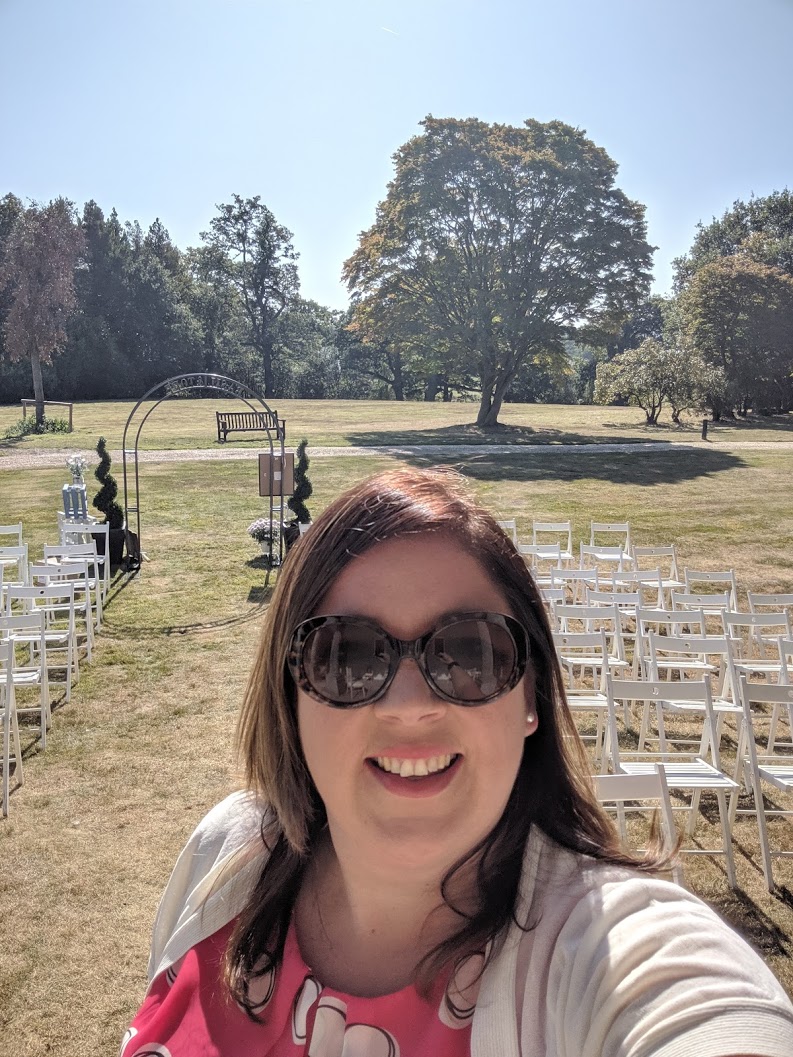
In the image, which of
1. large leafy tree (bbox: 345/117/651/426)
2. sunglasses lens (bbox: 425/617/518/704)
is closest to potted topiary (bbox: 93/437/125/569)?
sunglasses lens (bbox: 425/617/518/704)

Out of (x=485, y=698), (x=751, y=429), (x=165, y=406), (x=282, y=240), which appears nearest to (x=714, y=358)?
(x=751, y=429)

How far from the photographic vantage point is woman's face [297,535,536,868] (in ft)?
4.17

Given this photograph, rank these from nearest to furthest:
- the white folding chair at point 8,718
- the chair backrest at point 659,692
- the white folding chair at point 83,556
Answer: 1. the chair backrest at point 659,692
2. the white folding chair at point 8,718
3. the white folding chair at point 83,556

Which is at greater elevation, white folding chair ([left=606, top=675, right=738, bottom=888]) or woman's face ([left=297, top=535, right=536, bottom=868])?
woman's face ([left=297, top=535, right=536, bottom=868])

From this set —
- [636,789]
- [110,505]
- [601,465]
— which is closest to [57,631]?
[110,505]

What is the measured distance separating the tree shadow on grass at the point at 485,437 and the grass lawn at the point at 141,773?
12777 millimetres

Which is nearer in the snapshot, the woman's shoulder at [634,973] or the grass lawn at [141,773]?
the woman's shoulder at [634,973]

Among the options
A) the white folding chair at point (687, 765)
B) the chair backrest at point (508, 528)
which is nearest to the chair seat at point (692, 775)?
the white folding chair at point (687, 765)

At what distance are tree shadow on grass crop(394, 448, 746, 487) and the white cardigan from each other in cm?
2271

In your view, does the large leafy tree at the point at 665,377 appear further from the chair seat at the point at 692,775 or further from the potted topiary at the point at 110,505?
the chair seat at the point at 692,775

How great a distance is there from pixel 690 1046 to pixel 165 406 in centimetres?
4858

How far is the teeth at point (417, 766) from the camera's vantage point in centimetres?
126

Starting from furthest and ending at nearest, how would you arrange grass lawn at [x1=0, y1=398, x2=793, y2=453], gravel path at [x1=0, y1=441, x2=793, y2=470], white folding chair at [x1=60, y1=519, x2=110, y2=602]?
1. grass lawn at [x1=0, y1=398, x2=793, y2=453]
2. gravel path at [x1=0, y1=441, x2=793, y2=470]
3. white folding chair at [x1=60, y1=519, x2=110, y2=602]

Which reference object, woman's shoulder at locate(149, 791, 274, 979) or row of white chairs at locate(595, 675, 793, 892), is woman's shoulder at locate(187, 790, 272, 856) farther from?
row of white chairs at locate(595, 675, 793, 892)
